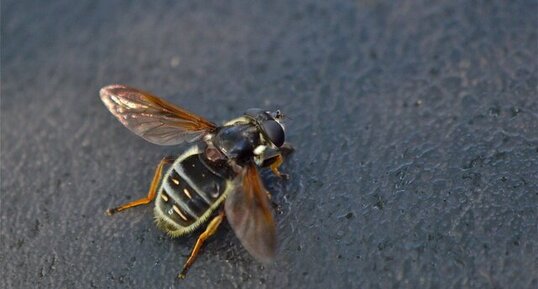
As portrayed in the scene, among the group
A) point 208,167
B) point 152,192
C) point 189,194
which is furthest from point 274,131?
point 152,192

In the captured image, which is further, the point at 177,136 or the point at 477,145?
the point at 177,136

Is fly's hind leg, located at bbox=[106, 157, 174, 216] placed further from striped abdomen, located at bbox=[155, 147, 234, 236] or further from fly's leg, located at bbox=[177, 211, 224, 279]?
fly's leg, located at bbox=[177, 211, 224, 279]

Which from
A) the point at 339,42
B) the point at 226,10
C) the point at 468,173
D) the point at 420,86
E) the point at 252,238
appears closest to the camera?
the point at 252,238

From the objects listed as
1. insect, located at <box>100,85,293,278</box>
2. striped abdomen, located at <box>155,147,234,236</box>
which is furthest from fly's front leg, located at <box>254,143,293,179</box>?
striped abdomen, located at <box>155,147,234,236</box>

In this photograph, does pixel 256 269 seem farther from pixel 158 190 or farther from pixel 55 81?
pixel 55 81

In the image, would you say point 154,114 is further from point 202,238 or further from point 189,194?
point 202,238

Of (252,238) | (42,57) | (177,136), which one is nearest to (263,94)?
(177,136)
